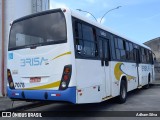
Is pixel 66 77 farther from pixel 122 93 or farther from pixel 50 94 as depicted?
pixel 122 93

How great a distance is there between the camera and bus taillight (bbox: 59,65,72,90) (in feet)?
26.7

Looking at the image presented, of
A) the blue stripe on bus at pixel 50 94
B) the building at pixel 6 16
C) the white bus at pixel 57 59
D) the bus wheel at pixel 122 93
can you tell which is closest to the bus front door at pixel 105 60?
the white bus at pixel 57 59

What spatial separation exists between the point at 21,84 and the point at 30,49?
1.11 meters

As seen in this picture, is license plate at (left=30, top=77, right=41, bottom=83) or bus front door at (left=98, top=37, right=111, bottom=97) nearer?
license plate at (left=30, top=77, right=41, bottom=83)

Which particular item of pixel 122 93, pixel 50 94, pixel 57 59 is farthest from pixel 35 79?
pixel 122 93

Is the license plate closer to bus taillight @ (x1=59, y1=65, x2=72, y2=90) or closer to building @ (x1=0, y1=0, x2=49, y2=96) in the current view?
bus taillight @ (x1=59, y1=65, x2=72, y2=90)

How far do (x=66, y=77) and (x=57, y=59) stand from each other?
60 centimetres

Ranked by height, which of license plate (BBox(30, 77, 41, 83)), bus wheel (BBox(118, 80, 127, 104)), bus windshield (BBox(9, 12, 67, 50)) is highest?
bus windshield (BBox(9, 12, 67, 50))

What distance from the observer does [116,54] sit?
482 inches

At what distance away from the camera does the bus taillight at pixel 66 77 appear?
813 centimetres

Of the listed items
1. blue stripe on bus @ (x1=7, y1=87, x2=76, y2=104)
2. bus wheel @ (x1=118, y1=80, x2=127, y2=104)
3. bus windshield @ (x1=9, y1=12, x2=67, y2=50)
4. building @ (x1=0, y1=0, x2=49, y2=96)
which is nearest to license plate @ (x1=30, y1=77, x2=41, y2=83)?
blue stripe on bus @ (x1=7, y1=87, x2=76, y2=104)

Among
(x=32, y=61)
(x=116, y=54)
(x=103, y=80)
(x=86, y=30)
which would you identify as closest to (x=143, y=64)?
(x=116, y=54)

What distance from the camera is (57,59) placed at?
27.5 feet

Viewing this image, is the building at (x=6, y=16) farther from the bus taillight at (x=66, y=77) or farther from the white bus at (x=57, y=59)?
the bus taillight at (x=66, y=77)
